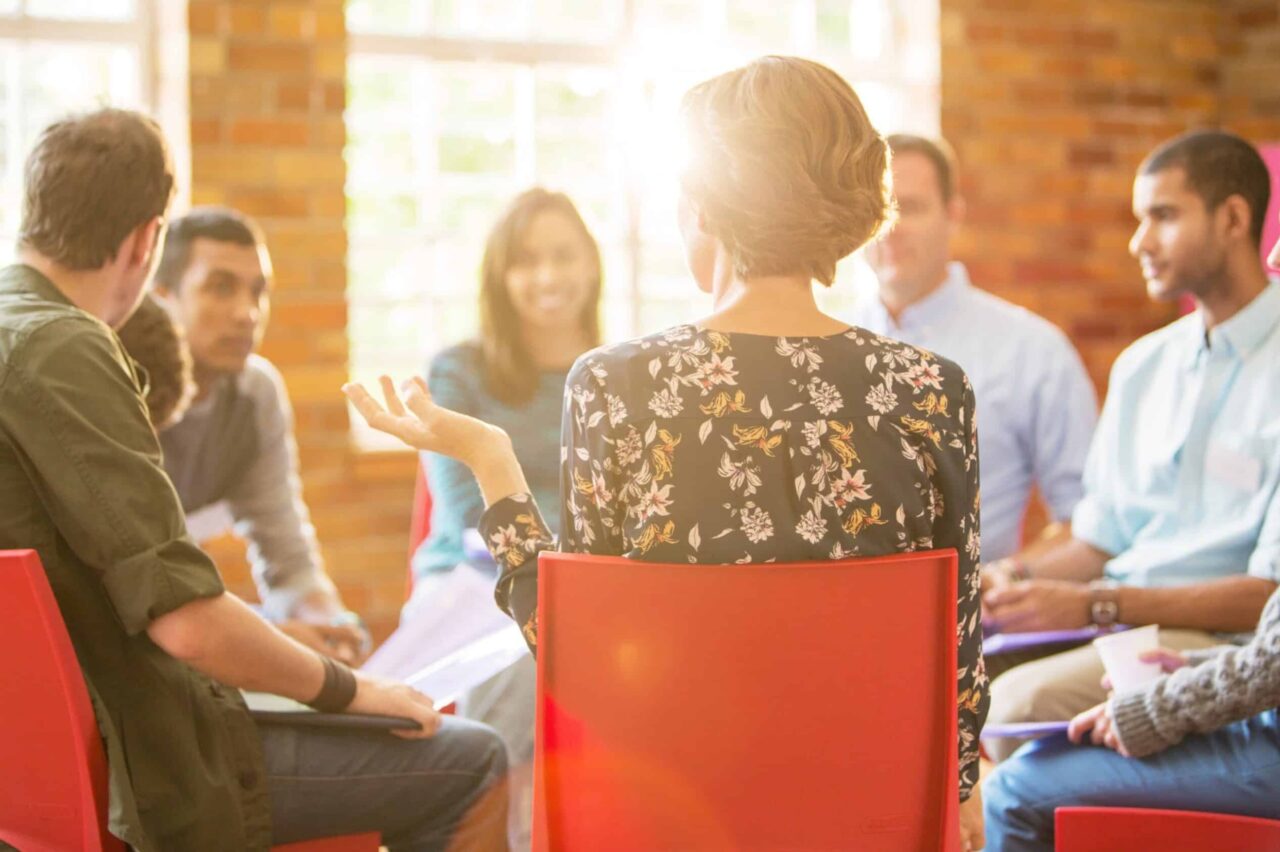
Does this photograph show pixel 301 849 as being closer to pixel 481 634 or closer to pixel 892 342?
pixel 481 634

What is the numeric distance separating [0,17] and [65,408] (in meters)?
2.99

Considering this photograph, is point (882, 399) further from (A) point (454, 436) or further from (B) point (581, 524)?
(A) point (454, 436)

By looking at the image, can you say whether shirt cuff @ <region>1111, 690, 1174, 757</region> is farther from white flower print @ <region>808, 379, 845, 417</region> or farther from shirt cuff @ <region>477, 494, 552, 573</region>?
shirt cuff @ <region>477, 494, 552, 573</region>

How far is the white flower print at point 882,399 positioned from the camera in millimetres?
1397

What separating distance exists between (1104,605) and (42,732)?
1652 mm

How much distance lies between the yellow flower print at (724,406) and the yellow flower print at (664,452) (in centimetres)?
4

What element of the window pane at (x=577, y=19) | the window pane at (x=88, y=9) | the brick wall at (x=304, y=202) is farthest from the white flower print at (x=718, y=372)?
the window pane at (x=577, y=19)

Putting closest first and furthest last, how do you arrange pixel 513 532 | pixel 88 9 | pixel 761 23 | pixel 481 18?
pixel 513 532
pixel 88 9
pixel 481 18
pixel 761 23

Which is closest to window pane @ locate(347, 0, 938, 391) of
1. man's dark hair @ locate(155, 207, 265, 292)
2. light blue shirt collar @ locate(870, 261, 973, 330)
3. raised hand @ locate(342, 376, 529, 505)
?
light blue shirt collar @ locate(870, 261, 973, 330)

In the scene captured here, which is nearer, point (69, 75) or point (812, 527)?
point (812, 527)

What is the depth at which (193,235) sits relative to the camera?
2.70 m

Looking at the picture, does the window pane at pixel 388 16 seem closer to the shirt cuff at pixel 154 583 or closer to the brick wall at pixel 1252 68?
the brick wall at pixel 1252 68

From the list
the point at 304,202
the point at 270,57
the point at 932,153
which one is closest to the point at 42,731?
the point at 932,153

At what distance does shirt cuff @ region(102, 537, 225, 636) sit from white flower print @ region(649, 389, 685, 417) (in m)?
0.53
